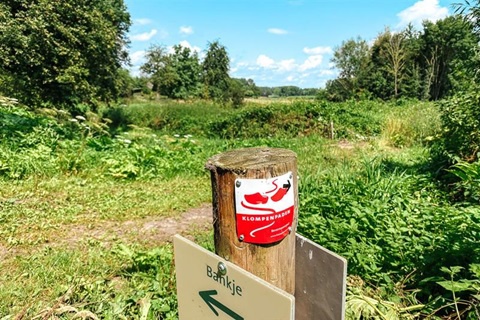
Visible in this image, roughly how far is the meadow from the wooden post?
977mm

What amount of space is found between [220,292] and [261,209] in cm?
29

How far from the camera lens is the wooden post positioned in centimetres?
117

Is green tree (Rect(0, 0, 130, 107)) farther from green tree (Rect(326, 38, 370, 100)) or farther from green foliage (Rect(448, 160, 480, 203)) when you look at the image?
green tree (Rect(326, 38, 370, 100))

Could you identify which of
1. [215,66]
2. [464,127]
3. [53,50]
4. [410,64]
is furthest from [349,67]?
[464,127]

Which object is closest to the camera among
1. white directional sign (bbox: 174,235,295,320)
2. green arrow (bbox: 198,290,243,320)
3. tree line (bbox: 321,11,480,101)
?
white directional sign (bbox: 174,235,295,320)

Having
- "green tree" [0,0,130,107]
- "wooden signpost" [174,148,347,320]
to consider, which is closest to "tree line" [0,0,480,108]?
"green tree" [0,0,130,107]

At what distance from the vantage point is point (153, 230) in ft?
11.8

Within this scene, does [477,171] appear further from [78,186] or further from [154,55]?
[154,55]

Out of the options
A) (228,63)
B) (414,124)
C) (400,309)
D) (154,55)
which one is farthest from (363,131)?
(154,55)

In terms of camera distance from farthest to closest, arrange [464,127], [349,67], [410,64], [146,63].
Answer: [146,63]
[349,67]
[410,64]
[464,127]

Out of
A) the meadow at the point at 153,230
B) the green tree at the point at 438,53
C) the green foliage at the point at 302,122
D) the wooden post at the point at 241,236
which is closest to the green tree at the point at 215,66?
the green tree at the point at 438,53

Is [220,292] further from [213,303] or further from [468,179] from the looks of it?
[468,179]

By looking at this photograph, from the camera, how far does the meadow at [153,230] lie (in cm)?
211

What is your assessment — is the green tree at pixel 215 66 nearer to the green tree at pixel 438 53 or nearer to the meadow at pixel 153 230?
the green tree at pixel 438 53
